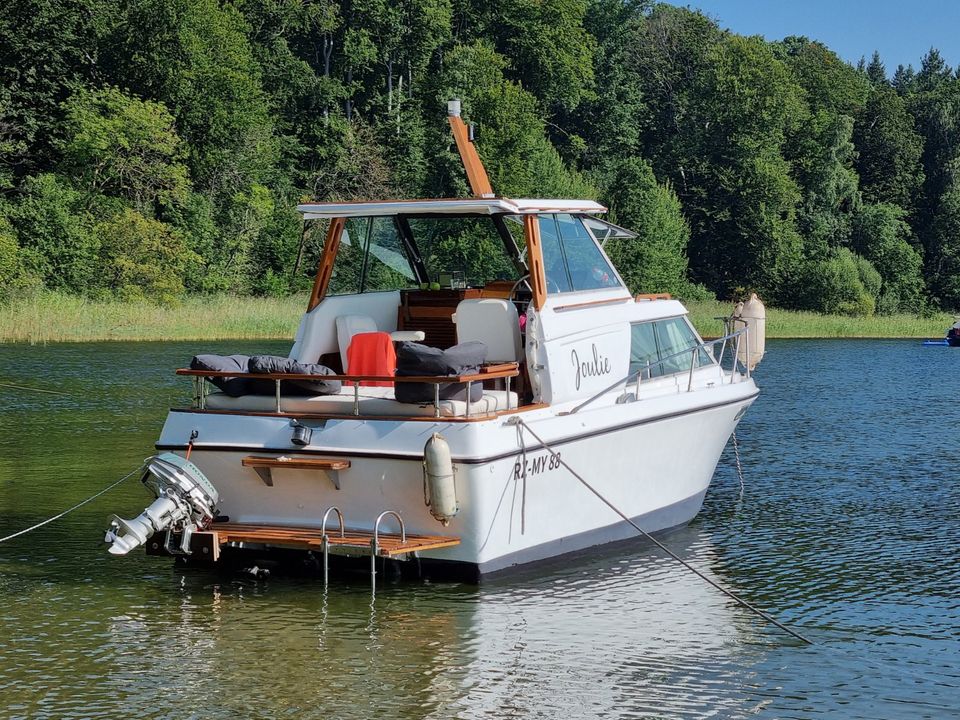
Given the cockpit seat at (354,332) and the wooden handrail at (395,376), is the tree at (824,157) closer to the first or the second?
the cockpit seat at (354,332)

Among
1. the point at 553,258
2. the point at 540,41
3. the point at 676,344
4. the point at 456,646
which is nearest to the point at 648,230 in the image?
the point at 540,41

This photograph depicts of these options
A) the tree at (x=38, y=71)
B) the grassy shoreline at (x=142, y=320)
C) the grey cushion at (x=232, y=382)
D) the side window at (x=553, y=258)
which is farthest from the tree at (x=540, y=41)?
the grey cushion at (x=232, y=382)

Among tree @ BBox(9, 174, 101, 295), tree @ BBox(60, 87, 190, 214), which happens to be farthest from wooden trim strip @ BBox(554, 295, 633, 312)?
tree @ BBox(60, 87, 190, 214)

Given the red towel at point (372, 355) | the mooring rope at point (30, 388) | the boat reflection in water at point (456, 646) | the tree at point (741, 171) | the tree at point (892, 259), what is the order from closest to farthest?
1. the boat reflection in water at point (456, 646)
2. the red towel at point (372, 355)
3. the mooring rope at point (30, 388)
4. the tree at point (741, 171)
5. the tree at point (892, 259)

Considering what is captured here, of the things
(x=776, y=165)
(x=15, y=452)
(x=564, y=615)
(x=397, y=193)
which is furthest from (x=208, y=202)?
(x=564, y=615)

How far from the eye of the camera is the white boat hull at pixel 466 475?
9.59 meters

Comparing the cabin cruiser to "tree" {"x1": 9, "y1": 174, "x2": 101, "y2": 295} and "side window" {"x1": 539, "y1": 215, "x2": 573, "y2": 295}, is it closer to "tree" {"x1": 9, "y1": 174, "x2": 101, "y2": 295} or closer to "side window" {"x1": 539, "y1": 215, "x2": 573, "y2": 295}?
"side window" {"x1": 539, "y1": 215, "x2": 573, "y2": 295}

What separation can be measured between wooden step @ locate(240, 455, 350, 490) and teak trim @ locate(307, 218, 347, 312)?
2.28m

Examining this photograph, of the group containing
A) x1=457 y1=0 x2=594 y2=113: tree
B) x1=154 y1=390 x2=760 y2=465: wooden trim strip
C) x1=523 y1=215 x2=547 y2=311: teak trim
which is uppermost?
x1=457 y1=0 x2=594 y2=113: tree

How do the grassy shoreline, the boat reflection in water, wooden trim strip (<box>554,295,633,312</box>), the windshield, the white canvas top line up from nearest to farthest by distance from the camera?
the boat reflection in water → the white canvas top → wooden trim strip (<box>554,295,633,312</box>) → the windshield → the grassy shoreline

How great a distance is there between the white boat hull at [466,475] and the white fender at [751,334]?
264 centimetres

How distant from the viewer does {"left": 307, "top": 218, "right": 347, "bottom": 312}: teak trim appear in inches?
468

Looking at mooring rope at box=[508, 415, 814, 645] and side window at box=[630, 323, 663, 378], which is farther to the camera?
side window at box=[630, 323, 663, 378]

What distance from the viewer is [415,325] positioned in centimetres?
1221
